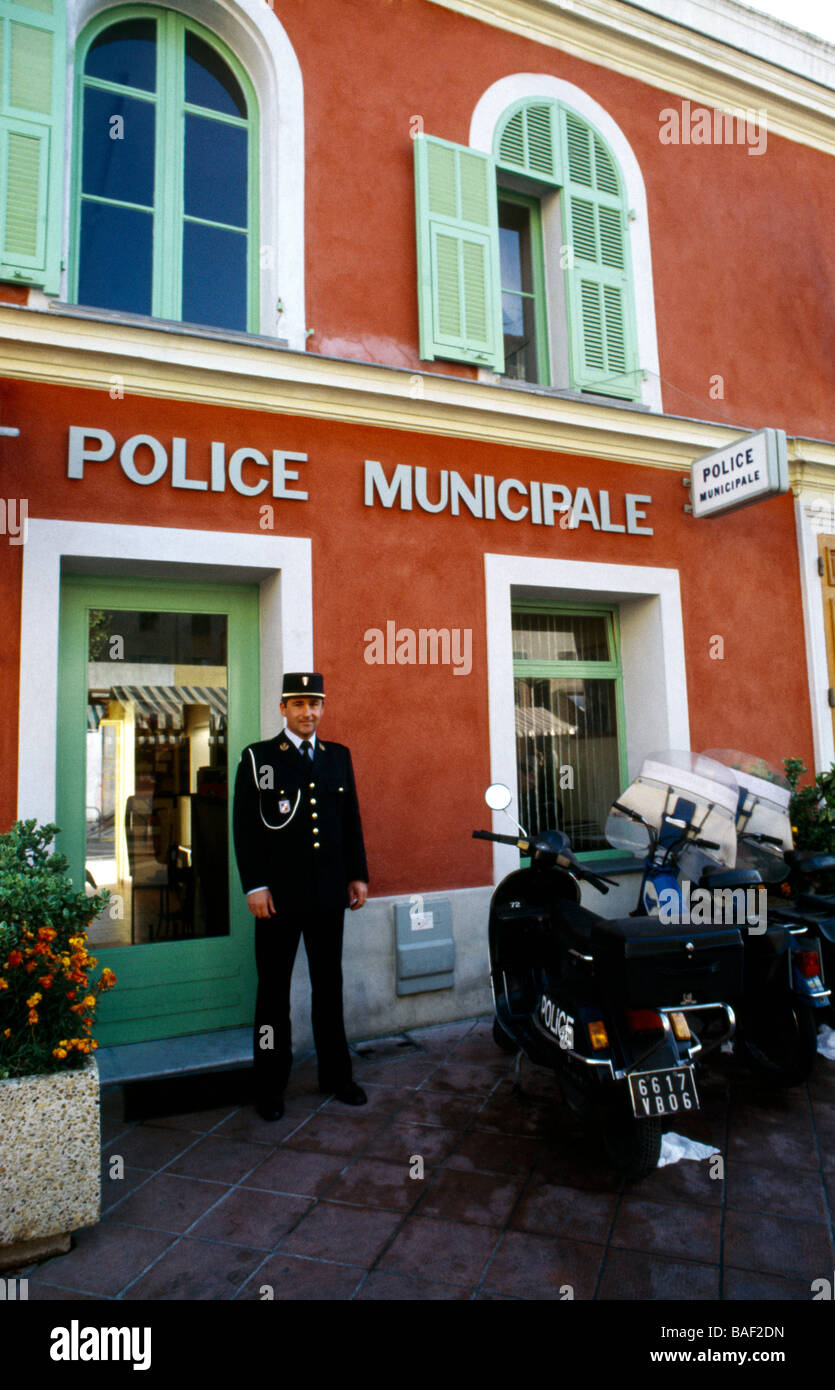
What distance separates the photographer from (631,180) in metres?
6.53

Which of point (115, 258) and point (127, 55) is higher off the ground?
point (127, 55)

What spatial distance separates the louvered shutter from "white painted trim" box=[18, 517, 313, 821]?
272cm

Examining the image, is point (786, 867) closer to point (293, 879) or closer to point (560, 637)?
point (293, 879)

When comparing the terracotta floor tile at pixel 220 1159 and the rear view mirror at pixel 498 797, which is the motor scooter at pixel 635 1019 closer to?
the rear view mirror at pixel 498 797

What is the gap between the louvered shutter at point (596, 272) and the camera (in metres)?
6.15

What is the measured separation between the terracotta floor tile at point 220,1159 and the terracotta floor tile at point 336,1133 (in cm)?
17

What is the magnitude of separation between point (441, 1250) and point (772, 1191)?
127cm

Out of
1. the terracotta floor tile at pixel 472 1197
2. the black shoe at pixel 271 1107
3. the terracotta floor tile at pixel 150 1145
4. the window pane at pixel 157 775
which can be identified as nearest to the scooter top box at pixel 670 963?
the terracotta floor tile at pixel 472 1197

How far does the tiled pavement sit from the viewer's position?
261 cm

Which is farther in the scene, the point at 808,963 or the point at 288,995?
the point at 288,995

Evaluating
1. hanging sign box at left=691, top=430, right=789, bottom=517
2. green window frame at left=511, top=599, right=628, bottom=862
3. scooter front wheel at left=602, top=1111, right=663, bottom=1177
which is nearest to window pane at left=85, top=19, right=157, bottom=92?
green window frame at left=511, top=599, right=628, bottom=862

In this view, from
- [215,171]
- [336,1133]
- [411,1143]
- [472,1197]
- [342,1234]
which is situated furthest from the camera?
[215,171]

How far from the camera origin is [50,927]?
9.84 ft

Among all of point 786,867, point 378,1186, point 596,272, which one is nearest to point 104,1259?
point 378,1186
